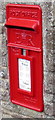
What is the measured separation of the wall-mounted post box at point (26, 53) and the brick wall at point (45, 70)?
1.9 inches

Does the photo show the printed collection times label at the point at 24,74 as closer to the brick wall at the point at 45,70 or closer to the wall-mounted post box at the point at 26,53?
the wall-mounted post box at the point at 26,53

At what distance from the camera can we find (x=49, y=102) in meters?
3.29

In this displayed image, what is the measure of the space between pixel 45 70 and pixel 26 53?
0.25 metres

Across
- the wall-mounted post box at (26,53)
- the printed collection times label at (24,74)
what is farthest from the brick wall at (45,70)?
the printed collection times label at (24,74)

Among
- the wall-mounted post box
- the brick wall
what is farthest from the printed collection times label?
the brick wall

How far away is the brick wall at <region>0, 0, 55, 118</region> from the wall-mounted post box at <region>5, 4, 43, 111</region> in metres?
0.05

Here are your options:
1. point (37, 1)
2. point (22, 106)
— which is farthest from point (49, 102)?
point (37, 1)

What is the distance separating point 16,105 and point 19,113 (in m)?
0.10

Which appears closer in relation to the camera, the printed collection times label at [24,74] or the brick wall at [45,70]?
the brick wall at [45,70]

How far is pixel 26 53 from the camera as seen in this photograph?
3240 mm

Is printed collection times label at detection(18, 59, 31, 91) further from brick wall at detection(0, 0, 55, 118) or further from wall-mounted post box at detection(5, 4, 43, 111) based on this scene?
brick wall at detection(0, 0, 55, 118)

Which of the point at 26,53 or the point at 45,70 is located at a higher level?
the point at 26,53

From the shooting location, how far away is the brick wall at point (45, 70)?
3072mm

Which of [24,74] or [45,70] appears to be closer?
[45,70]
